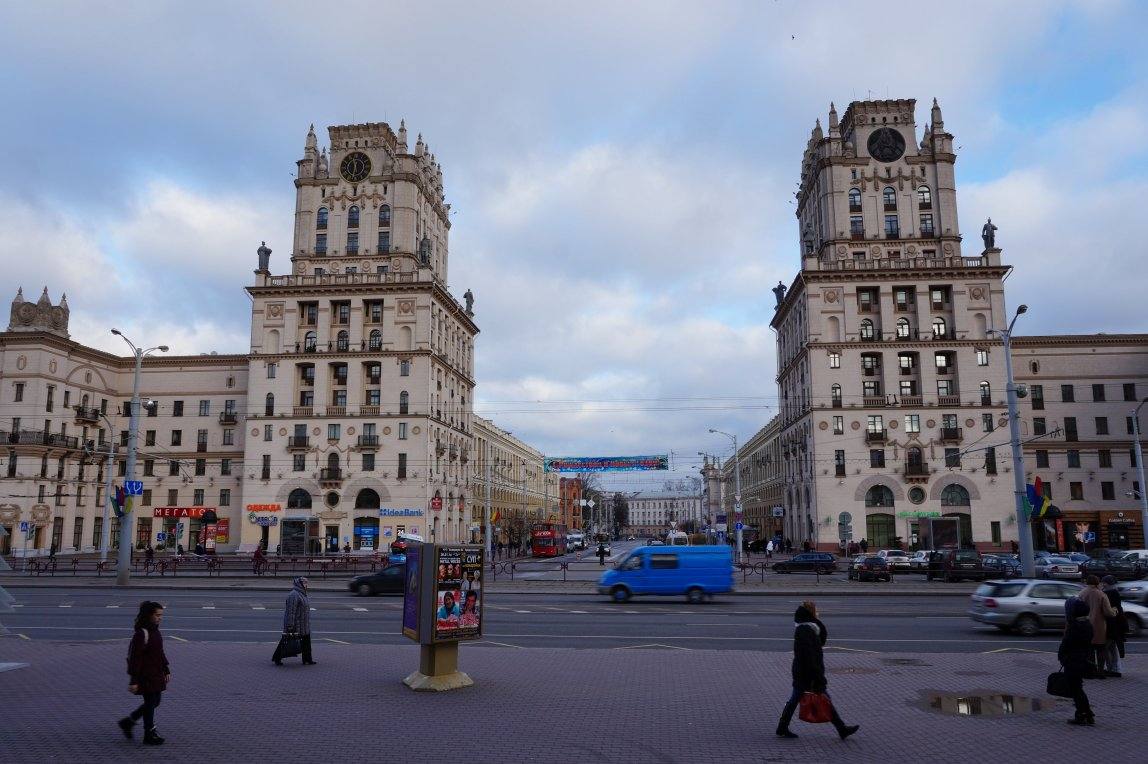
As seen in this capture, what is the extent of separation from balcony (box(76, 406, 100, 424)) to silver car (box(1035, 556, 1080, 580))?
234ft

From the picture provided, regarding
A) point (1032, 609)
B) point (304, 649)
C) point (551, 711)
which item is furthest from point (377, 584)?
point (1032, 609)

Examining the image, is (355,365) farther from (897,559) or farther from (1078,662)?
(1078,662)

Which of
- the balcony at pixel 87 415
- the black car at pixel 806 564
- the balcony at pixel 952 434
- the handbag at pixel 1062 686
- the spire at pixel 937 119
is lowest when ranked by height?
the black car at pixel 806 564

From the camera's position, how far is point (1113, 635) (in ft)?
44.9

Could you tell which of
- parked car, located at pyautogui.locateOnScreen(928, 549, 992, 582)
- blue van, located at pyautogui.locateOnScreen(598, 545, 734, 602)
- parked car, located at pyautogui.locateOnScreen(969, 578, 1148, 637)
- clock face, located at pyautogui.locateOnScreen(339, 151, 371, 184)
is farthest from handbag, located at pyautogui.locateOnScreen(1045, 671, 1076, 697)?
clock face, located at pyautogui.locateOnScreen(339, 151, 371, 184)

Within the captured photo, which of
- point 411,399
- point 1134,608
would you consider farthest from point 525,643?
point 411,399

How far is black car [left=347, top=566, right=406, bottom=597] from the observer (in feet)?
108

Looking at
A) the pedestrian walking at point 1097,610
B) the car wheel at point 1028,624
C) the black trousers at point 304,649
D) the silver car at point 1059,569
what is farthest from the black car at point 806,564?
the black trousers at point 304,649

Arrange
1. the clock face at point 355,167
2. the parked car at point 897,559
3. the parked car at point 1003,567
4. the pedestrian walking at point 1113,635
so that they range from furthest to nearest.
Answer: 1. the clock face at point 355,167
2. the parked car at point 897,559
3. the parked car at point 1003,567
4. the pedestrian walking at point 1113,635

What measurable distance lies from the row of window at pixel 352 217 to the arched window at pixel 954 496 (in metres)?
53.5

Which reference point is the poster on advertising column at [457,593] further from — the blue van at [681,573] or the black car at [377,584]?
the black car at [377,584]

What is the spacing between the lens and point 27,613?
25.3 meters

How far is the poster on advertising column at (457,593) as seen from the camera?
509 inches

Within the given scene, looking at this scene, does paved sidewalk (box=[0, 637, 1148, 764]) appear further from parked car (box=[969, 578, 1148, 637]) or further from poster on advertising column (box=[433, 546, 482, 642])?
parked car (box=[969, 578, 1148, 637])
